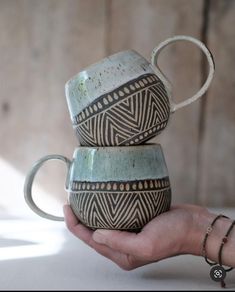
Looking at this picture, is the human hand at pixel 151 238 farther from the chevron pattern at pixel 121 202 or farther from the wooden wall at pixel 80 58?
the wooden wall at pixel 80 58

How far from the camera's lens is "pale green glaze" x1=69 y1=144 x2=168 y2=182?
1.70ft

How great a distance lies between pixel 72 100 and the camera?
547 mm

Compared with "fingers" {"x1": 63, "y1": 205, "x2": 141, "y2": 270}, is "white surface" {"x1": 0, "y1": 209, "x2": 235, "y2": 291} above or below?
below

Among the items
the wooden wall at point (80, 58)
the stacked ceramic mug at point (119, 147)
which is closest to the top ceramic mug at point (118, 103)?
the stacked ceramic mug at point (119, 147)

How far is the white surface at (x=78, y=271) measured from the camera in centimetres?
50

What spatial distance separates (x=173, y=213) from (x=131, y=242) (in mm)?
59

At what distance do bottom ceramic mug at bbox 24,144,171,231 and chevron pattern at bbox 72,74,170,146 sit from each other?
0.01 metres

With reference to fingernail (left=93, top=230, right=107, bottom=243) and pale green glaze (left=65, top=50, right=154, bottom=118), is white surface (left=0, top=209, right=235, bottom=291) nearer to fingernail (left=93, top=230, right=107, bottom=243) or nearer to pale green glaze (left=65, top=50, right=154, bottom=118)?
fingernail (left=93, top=230, right=107, bottom=243)

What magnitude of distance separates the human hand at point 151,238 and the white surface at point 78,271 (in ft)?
0.07

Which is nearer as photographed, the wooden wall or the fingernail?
the fingernail

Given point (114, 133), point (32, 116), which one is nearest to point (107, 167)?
point (114, 133)

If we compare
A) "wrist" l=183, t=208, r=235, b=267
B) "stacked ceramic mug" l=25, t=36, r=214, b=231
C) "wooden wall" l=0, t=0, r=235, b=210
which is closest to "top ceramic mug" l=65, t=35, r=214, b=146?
"stacked ceramic mug" l=25, t=36, r=214, b=231

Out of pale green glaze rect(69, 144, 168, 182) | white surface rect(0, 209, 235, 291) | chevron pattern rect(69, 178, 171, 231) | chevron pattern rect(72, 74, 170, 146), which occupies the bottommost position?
white surface rect(0, 209, 235, 291)

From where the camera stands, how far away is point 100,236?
53 cm
